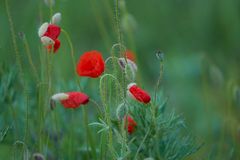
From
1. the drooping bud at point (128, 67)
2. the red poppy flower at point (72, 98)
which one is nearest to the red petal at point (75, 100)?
the red poppy flower at point (72, 98)

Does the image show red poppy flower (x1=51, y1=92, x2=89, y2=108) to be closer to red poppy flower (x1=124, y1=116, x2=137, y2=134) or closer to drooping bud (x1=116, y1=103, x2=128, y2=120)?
drooping bud (x1=116, y1=103, x2=128, y2=120)

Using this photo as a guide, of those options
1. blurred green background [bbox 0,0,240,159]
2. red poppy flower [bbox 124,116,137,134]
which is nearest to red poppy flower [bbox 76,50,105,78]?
red poppy flower [bbox 124,116,137,134]

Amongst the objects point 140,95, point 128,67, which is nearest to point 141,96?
point 140,95

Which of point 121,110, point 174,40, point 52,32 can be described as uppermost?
point 174,40

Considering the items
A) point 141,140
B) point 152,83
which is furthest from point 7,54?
point 141,140

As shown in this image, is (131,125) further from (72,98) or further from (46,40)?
(46,40)
